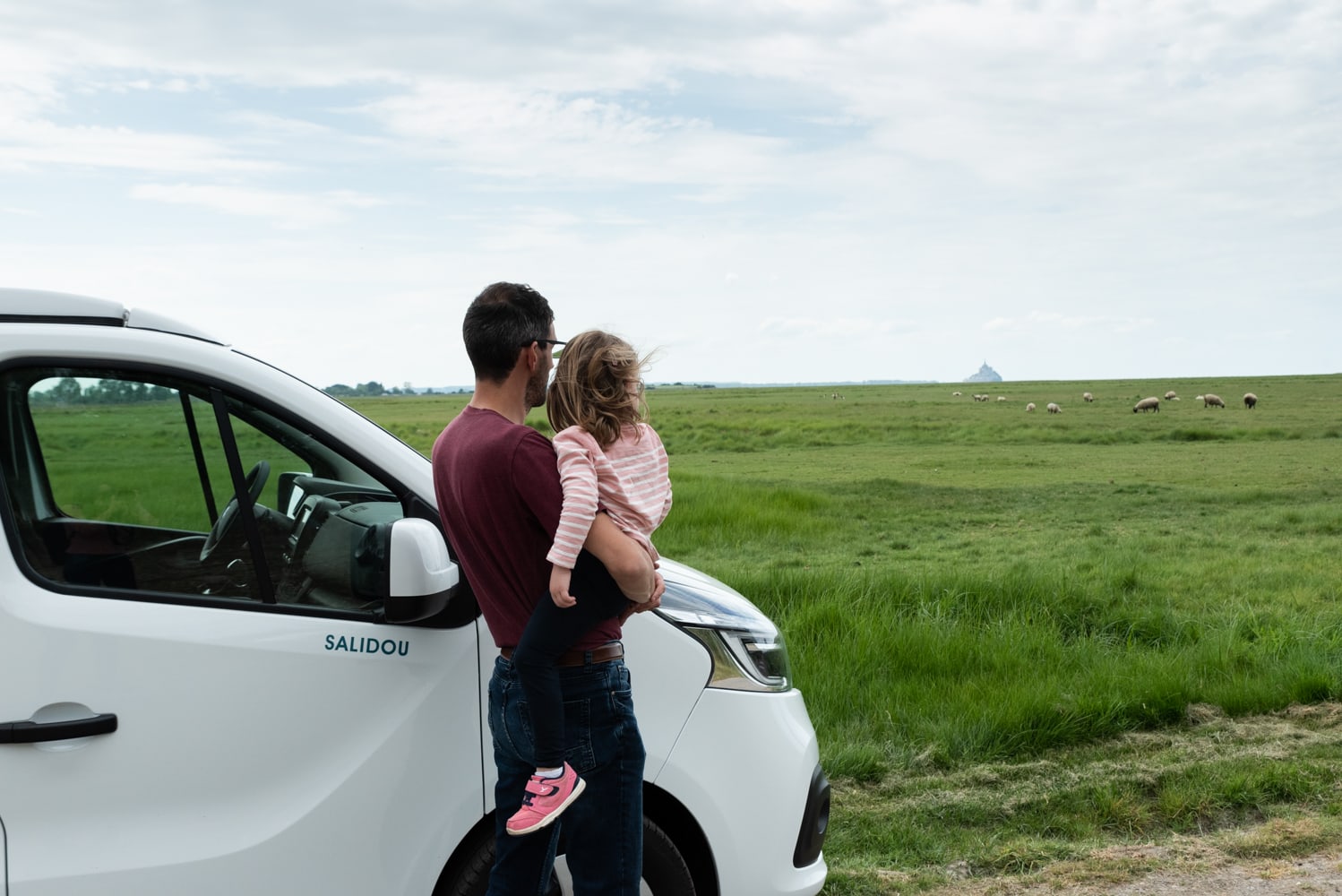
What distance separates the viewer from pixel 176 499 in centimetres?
295

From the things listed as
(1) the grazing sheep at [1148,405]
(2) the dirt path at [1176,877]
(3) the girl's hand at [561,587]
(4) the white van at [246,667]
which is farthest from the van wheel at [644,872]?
(1) the grazing sheep at [1148,405]

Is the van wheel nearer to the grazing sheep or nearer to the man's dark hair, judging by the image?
the man's dark hair

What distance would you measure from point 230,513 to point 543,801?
1055mm

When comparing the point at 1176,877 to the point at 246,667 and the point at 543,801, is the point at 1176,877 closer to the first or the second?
A: the point at 543,801

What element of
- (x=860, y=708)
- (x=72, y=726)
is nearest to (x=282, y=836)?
(x=72, y=726)

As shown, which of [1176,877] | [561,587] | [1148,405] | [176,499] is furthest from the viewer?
[1148,405]

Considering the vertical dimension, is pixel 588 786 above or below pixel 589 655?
below

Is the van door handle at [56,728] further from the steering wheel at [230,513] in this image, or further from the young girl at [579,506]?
the young girl at [579,506]

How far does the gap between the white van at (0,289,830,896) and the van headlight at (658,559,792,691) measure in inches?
0.6

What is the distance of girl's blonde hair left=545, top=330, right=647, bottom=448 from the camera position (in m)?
2.45

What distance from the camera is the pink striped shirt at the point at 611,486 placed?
2346 millimetres

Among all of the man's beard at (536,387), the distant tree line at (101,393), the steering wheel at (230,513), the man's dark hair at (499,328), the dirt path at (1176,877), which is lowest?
the dirt path at (1176,877)

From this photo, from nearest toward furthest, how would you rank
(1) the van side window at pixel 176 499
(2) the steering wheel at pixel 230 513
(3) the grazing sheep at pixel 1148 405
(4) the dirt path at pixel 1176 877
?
(1) the van side window at pixel 176 499 < (2) the steering wheel at pixel 230 513 < (4) the dirt path at pixel 1176 877 < (3) the grazing sheep at pixel 1148 405

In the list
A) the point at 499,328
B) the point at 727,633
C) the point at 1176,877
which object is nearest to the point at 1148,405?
the point at 1176,877
